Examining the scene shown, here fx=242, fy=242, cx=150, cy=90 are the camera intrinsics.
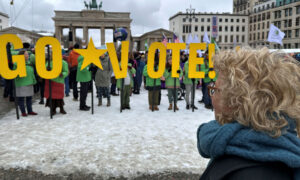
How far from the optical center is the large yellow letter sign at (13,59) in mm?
5605

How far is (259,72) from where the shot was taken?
960 mm

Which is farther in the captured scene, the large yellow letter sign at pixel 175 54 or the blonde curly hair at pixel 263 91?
the large yellow letter sign at pixel 175 54

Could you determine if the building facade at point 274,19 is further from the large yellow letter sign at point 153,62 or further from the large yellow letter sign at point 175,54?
the large yellow letter sign at point 153,62

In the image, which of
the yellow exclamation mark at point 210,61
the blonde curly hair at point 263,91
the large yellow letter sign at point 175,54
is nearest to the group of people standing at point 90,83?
the large yellow letter sign at point 175,54

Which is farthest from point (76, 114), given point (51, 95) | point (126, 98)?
point (126, 98)

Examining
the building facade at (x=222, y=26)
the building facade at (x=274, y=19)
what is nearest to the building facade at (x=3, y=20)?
the building facade at (x=222, y=26)

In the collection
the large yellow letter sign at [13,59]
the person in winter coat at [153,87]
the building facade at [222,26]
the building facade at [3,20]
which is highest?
the building facade at [3,20]

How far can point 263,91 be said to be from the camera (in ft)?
3.08

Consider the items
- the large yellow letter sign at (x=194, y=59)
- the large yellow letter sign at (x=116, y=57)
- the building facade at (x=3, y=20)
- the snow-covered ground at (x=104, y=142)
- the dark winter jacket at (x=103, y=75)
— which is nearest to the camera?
the snow-covered ground at (x=104, y=142)

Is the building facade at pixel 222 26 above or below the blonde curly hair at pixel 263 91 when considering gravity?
above

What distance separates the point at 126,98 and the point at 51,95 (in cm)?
222

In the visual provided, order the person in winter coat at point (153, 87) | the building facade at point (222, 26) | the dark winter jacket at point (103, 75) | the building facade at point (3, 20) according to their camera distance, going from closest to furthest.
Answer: the person in winter coat at point (153, 87), the dark winter jacket at point (103, 75), the building facade at point (222, 26), the building facade at point (3, 20)

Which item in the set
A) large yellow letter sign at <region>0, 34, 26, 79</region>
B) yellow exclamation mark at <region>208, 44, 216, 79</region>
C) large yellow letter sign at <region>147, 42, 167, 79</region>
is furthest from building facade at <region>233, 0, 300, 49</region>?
large yellow letter sign at <region>0, 34, 26, 79</region>

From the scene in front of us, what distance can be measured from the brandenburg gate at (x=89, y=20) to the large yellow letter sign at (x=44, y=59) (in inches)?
2077
